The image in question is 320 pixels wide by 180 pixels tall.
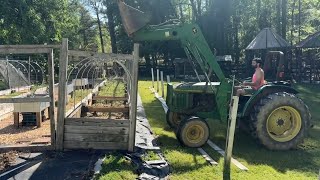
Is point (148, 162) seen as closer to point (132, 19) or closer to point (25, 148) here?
point (25, 148)

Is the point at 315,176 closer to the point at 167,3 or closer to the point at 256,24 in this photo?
the point at 167,3

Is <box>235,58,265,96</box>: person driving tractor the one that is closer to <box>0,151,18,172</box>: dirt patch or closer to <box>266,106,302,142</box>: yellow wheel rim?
<box>266,106,302,142</box>: yellow wheel rim

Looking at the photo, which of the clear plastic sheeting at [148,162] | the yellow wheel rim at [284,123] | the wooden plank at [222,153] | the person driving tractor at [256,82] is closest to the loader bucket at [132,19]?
the clear plastic sheeting at [148,162]

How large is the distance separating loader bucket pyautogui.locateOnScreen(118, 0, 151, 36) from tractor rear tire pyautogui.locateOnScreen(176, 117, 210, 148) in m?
2.15

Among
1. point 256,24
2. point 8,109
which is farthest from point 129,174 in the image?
point 256,24

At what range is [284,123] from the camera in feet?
25.5

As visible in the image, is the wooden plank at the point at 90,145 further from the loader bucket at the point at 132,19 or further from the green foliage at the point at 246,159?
the loader bucket at the point at 132,19

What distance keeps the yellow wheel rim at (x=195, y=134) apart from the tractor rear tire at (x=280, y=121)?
1104 mm

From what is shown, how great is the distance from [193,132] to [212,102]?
1032mm

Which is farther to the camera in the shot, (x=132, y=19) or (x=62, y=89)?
(x=132, y=19)

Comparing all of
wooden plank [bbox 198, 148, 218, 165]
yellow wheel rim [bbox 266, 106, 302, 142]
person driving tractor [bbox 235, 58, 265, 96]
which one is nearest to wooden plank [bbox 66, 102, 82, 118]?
wooden plank [bbox 198, 148, 218, 165]

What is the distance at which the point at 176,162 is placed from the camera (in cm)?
629

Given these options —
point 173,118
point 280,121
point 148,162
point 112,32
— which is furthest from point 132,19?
point 112,32

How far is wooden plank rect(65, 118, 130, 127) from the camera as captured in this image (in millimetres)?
6523
